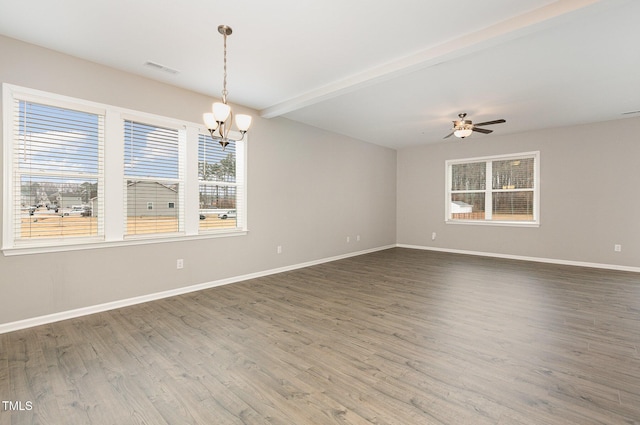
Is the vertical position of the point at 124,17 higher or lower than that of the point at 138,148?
→ higher

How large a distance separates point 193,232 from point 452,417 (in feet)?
12.0

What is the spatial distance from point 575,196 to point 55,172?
8217 millimetres

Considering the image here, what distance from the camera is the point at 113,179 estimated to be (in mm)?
3453

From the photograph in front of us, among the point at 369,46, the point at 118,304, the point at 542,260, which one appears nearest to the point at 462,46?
the point at 369,46

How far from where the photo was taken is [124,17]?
2.51 meters

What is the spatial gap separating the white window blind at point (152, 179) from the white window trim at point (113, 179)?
0.26 feet

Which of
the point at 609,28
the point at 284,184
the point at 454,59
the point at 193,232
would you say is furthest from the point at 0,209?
the point at 609,28

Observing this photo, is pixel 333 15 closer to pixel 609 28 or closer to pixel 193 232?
pixel 609 28

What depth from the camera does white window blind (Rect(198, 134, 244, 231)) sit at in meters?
4.33

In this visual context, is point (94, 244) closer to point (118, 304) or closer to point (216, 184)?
point (118, 304)

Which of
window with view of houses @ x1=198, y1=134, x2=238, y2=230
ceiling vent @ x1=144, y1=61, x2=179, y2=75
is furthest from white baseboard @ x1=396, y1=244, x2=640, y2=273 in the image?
ceiling vent @ x1=144, y1=61, x2=179, y2=75

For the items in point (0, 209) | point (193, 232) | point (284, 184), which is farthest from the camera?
point (284, 184)

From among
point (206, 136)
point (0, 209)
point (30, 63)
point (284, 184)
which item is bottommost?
point (0, 209)

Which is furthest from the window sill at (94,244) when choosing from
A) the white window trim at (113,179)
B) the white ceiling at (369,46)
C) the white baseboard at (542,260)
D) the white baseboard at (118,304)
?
the white baseboard at (542,260)
